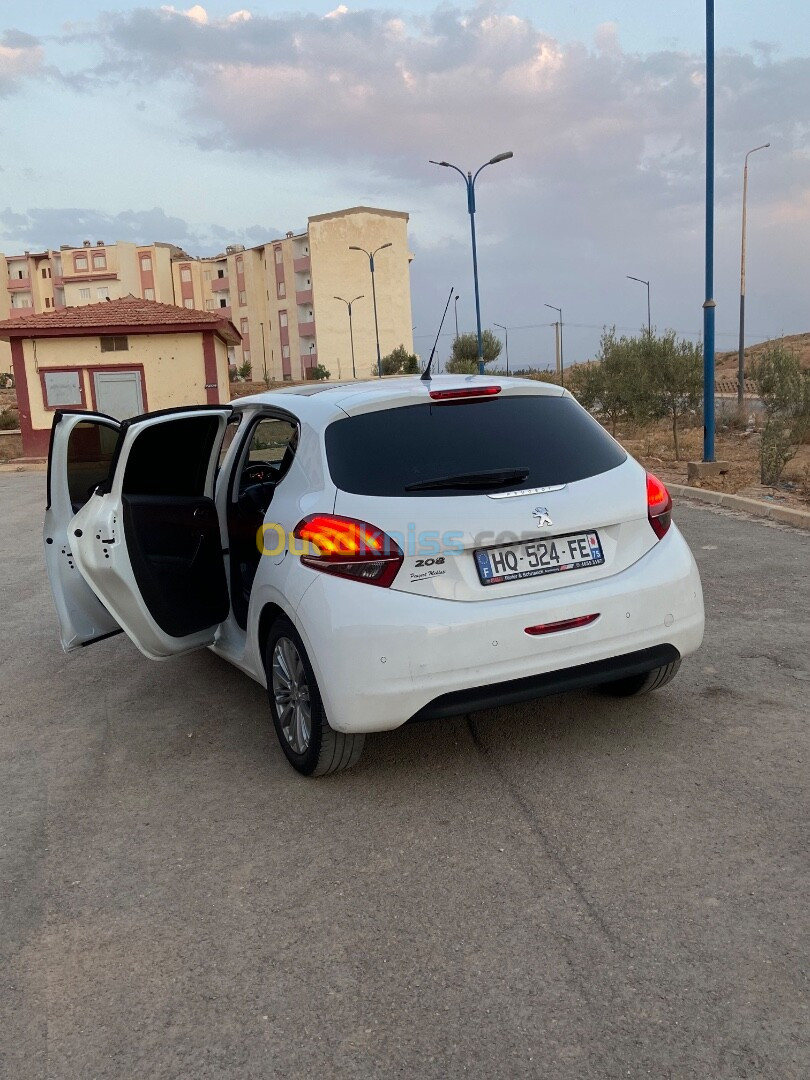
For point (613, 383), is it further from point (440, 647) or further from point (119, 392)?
point (440, 647)

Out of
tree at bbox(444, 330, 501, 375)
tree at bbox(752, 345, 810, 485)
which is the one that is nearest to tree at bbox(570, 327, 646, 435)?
tree at bbox(752, 345, 810, 485)

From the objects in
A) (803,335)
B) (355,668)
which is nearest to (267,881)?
(355,668)

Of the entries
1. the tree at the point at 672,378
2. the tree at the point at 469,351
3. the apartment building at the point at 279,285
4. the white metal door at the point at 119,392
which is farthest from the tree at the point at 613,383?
the apartment building at the point at 279,285

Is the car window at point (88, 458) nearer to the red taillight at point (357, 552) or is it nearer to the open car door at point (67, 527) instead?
the open car door at point (67, 527)

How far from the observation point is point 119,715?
5.05m

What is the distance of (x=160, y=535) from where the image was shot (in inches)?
187

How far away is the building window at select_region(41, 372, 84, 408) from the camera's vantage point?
28281 millimetres

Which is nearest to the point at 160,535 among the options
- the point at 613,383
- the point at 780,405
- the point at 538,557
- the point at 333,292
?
the point at 538,557

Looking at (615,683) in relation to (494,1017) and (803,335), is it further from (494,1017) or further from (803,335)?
(803,335)

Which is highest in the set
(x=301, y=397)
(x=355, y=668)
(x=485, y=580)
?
(x=301, y=397)

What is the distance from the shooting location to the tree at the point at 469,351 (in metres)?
61.3

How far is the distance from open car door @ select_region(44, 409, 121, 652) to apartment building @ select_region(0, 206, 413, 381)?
77.0 metres

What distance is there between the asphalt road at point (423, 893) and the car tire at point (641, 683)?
82mm

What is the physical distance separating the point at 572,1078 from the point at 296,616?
2.00 metres
